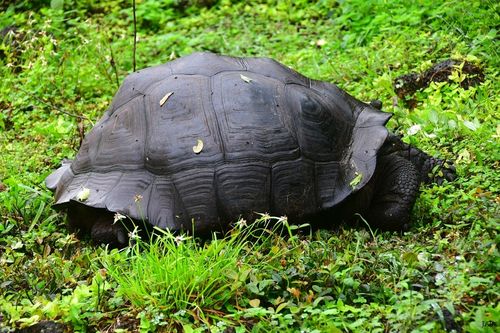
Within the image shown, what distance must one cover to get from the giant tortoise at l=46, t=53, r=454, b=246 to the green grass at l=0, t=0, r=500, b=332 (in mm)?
181

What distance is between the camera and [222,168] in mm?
4418

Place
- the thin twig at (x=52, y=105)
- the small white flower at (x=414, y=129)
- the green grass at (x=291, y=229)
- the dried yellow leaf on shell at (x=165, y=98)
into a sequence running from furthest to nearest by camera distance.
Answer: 1. the thin twig at (x=52, y=105)
2. the small white flower at (x=414, y=129)
3. the dried yellow leaf on shell at (x=165, y=98)
4. the green grass at (x=291, y=229)

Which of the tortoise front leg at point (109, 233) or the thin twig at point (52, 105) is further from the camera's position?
the thin twig at point (52, 105)

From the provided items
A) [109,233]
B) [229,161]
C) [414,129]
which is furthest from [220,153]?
[414,129]

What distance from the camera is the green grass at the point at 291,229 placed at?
11.3 feet

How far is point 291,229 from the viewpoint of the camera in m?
4.34

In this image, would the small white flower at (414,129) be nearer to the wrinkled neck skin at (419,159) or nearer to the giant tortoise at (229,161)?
the wrinkled neck skin at (419,159)

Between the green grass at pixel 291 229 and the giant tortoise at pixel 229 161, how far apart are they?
0.59 ft

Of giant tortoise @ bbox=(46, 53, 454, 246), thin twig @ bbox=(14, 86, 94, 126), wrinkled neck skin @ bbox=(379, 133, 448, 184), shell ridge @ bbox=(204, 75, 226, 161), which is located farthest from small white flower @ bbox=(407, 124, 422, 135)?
thin twig @ bbox=(14, 86, 94, 126)

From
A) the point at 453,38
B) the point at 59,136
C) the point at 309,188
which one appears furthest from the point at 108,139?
the point at 453,38

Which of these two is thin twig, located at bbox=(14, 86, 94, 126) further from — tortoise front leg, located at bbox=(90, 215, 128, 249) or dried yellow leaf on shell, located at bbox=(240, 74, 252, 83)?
dried yellow leaf on shell, located at bbox=(240, 74, 252, 83)

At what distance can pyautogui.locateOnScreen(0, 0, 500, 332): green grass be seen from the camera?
3447 millimetres

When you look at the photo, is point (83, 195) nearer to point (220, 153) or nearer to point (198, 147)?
point (198, 147)

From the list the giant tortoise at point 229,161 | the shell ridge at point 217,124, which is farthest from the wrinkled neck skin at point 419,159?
the shell ridge at point 217,124
